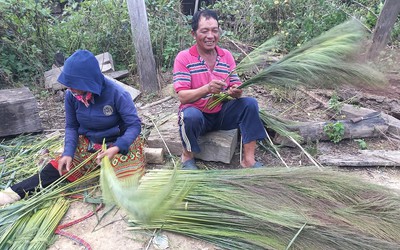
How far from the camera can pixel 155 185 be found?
1.98 metres

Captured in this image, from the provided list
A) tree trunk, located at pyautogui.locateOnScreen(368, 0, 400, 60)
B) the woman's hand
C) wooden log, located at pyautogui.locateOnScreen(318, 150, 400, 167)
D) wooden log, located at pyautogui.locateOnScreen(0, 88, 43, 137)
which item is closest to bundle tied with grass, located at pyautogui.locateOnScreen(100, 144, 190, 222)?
the woman's hand

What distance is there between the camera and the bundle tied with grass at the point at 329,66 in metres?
2.09

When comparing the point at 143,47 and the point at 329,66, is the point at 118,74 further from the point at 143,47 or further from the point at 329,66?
the point at 329,66

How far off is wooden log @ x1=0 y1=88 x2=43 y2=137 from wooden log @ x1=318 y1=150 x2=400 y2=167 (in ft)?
8.47

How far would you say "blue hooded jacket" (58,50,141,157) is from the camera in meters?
2.09

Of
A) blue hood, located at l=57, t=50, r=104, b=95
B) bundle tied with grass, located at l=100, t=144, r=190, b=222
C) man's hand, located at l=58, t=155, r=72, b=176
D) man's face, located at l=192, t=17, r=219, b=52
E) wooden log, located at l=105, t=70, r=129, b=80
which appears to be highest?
man's face, located at l=192, t=17, r=219, b=52

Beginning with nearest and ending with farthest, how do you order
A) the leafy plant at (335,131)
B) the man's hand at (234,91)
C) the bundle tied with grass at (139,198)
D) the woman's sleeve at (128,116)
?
the bundle tied with grass at (139,198), the woman's sleeve at (128,116), the man's hand at (234,91), the leafy plant at (335,131)

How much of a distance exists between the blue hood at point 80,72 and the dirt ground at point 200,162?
2.65 feet

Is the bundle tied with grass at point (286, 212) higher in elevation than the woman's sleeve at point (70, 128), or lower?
lower

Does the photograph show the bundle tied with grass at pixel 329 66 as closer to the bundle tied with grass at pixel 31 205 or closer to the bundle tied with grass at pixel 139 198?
the bundle tied with grass at pixel 139 198

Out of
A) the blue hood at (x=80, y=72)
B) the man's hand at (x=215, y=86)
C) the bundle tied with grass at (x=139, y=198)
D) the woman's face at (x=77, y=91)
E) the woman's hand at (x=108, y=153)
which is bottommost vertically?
the woman's hand at (x=108, y=153)

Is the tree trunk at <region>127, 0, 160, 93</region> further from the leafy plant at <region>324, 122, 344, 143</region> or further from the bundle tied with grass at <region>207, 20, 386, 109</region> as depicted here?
the leafy plant at <region>324, 122, 344, 143</region>

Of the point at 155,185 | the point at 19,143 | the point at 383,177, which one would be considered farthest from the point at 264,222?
the point at 19,143

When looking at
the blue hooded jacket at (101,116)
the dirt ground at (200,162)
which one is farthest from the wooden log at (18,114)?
the blue hooded jacket at (101,116)
